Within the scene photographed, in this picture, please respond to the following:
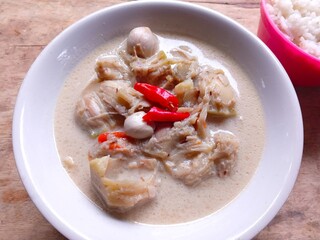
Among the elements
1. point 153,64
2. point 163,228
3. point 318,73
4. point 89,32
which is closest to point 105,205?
point 163,228

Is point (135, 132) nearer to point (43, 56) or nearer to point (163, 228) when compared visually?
point (163, 228)

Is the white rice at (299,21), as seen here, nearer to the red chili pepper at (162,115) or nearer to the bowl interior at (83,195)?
the bowl interior at (83,195)

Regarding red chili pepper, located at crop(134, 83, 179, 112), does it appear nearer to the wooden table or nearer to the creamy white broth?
the creamy white broth

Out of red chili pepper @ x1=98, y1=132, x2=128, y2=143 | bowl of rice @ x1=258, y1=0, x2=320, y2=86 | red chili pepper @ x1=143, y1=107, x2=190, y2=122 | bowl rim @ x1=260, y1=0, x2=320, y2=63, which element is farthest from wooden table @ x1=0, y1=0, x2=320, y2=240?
red chili pepper @ x1=143, y1=107, x2=190, y2=122

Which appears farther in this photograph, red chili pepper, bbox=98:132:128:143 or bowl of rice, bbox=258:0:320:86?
bowl of rice, bbox=258:0:320:86

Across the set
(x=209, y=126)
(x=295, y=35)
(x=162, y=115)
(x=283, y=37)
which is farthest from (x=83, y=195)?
(x=295, y=35)

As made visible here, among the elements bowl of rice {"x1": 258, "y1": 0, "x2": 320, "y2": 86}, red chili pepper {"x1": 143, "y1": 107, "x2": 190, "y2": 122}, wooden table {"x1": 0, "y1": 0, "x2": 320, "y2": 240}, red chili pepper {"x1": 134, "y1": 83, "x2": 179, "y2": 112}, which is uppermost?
bowl of rice {"x1": 258, "y1": 0, "x2": 320, "y2": 86}
